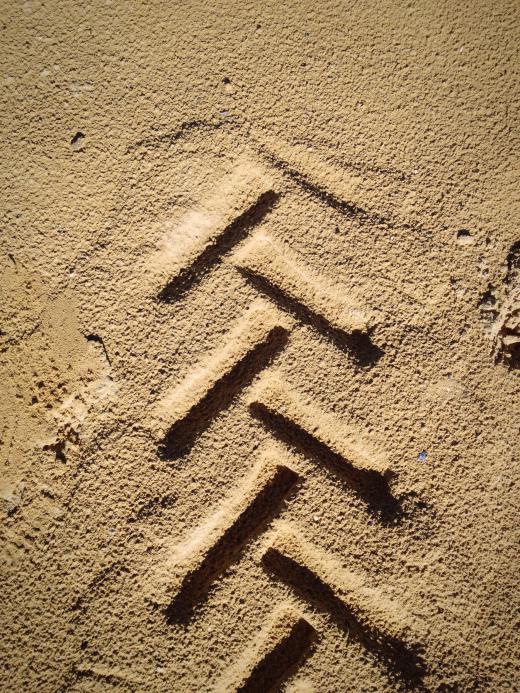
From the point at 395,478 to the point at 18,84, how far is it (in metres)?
1.78

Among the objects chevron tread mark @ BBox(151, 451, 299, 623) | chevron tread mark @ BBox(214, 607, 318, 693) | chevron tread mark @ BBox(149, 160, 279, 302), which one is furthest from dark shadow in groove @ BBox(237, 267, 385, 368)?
chevron tread mark @ BBox(214, 607, 318, 693)

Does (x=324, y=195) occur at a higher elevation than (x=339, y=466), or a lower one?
higher

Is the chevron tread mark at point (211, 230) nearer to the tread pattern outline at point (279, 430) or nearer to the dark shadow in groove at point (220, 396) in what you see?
the tread pattern outline at point (279, 430)

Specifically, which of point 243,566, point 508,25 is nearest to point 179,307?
point 243,566

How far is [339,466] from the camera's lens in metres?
1.24

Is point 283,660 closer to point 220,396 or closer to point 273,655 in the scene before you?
point 273,655

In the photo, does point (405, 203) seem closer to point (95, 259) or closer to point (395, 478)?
point (395, 478)

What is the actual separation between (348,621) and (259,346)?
2.67 feet

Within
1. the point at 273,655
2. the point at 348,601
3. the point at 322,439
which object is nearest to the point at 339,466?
the point at 322,439

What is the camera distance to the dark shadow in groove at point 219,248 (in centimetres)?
130

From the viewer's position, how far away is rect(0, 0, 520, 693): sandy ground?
1.14 meters

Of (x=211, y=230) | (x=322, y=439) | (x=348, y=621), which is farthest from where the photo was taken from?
(x=211, y=230)

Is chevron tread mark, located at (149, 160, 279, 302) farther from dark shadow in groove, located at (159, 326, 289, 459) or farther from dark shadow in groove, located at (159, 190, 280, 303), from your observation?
dark shadow in groove, located at (159, 326, 289, 459)

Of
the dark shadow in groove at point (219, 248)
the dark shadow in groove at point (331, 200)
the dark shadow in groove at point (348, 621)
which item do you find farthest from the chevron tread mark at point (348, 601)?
the dark shadow in groove at point (331, 200)
